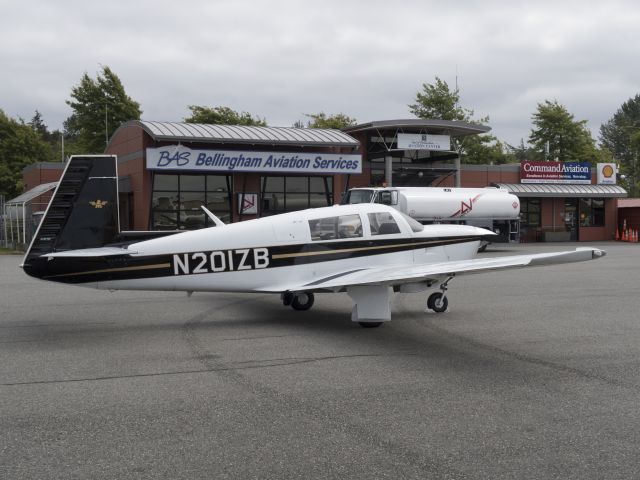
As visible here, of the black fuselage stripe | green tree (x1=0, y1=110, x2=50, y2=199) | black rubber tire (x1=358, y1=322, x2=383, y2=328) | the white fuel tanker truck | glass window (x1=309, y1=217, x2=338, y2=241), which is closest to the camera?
the black fuselage stripe

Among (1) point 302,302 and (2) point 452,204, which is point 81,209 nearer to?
(1) point 302,302

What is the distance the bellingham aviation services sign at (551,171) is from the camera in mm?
41969

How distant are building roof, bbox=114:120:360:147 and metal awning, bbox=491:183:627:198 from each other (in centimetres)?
1281

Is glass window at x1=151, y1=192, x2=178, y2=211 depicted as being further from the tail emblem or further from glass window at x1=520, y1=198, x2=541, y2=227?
glass window at x1=520, y1=198, x2=541, y2=227

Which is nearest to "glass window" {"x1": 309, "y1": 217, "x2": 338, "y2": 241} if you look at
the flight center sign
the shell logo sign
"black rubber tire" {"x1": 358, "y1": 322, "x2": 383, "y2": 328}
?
"black rubber tire" {"x1": 358, "y1": 322, "x2": 383, "y2": 328}

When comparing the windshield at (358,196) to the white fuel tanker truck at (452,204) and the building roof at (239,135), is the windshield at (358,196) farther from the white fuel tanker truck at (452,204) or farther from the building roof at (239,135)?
the building roof at (239,135)

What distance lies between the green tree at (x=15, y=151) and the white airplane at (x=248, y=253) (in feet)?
155

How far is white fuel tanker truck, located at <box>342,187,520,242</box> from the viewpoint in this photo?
28016mm

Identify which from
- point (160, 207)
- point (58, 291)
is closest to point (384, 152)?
point (160, 207)

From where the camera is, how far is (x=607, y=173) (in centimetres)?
4369

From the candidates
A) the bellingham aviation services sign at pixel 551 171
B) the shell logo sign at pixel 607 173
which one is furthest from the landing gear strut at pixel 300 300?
the shell logo sign at pixel 607 173

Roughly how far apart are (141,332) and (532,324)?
632 cm

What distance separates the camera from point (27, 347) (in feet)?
28.6

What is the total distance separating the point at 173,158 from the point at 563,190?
25571 mm
